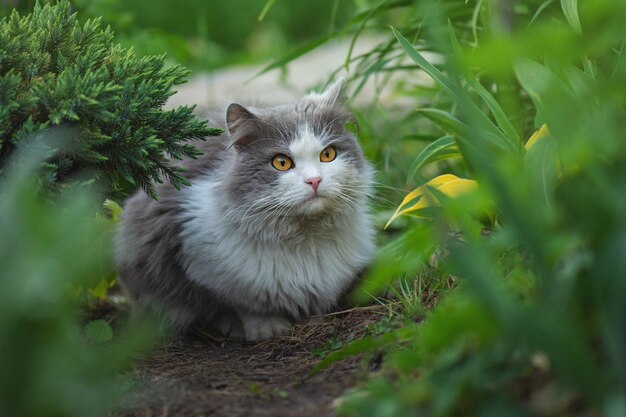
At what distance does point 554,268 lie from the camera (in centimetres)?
164

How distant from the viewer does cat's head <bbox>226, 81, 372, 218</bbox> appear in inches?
102

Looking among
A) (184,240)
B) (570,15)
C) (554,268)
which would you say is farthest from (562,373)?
(184,240)

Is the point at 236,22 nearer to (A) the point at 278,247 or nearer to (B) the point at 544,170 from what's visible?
(A) the point at 278,247

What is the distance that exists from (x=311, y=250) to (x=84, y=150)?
92cm

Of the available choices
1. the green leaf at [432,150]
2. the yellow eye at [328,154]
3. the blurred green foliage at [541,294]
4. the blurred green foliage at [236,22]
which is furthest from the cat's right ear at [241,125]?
Result: the blurred green foliage at [236,22]

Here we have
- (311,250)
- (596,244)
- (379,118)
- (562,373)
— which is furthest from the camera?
(379,118)

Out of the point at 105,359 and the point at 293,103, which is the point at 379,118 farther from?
the point at 105,359

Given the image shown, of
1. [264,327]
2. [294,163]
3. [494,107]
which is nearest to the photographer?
[494,107]

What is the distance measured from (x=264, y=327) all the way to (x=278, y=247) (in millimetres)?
296

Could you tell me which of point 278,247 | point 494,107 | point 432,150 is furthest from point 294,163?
point 494,107

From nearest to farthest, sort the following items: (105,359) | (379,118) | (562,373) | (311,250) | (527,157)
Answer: (562,373)
(105,359)
(527,157)
(311,250)
(379,118)

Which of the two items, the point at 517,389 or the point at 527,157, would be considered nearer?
the point at 517,389

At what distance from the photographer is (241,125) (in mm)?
2742

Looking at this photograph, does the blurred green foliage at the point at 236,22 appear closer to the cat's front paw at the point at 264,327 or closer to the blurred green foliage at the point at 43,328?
the cat's front paw at the point at 264,327
